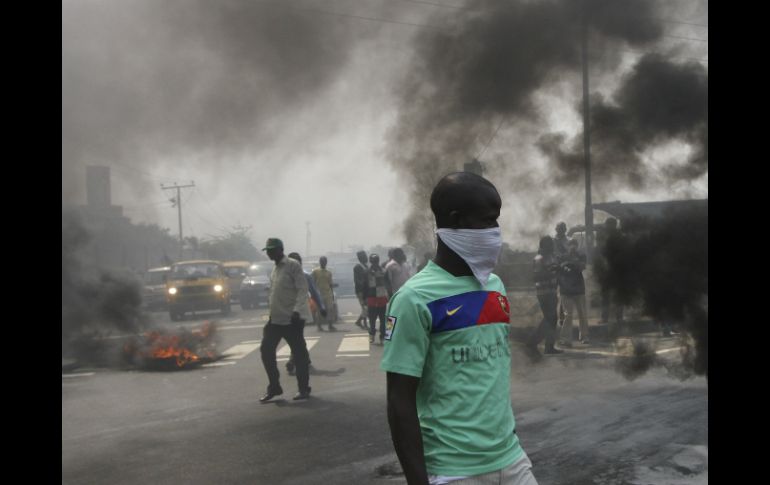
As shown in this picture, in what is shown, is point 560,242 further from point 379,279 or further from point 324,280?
point 324,280

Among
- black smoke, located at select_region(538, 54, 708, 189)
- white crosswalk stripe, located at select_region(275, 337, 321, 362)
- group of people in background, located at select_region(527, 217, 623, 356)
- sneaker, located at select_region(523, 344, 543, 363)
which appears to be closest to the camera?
black smoke, located at select_region(538, 54, 708, 189)

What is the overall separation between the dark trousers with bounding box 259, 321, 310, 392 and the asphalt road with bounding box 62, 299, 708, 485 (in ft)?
0.73

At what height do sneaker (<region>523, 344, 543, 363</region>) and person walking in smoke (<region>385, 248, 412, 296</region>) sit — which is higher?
person walking in smoke (<region>385, 248, 412, 296</region>)

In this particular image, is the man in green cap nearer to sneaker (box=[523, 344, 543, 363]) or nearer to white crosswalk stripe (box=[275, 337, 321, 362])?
sneaker (box=[523, 344, 543, 363])

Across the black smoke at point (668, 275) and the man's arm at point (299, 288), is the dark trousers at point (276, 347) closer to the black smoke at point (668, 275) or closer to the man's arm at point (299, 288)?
the man's arm at point (299, 288)

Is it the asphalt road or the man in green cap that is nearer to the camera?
the asphalt road

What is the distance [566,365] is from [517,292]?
1865mm

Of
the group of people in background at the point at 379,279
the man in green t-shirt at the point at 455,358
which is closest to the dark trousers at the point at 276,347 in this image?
the group of people in background at the point at 379,279

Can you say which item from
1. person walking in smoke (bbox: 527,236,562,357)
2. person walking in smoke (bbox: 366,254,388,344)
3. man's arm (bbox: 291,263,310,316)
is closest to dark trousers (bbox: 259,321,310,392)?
man's arm (bbox: 291,263,310,316)

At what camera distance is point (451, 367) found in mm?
1809

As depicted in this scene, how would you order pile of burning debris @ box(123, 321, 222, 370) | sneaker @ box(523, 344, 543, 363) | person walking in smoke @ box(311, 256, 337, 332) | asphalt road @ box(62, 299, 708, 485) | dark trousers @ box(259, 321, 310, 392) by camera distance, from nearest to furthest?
1. asphalt road @ box(62, 299, 708, 485)
2. dark trousers @ box(259, 321, 310, 392)
3. sneaker @ box(523, 344, 543, 363)
4. pile of burning debris @ box(123, 321, 222, 370)
5. person walking in smoke @ box(311, 256, 337, 332)

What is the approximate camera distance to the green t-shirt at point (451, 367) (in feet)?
5.79

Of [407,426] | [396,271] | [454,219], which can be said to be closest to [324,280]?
[396,271]

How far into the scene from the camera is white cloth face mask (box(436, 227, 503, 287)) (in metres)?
1.88
